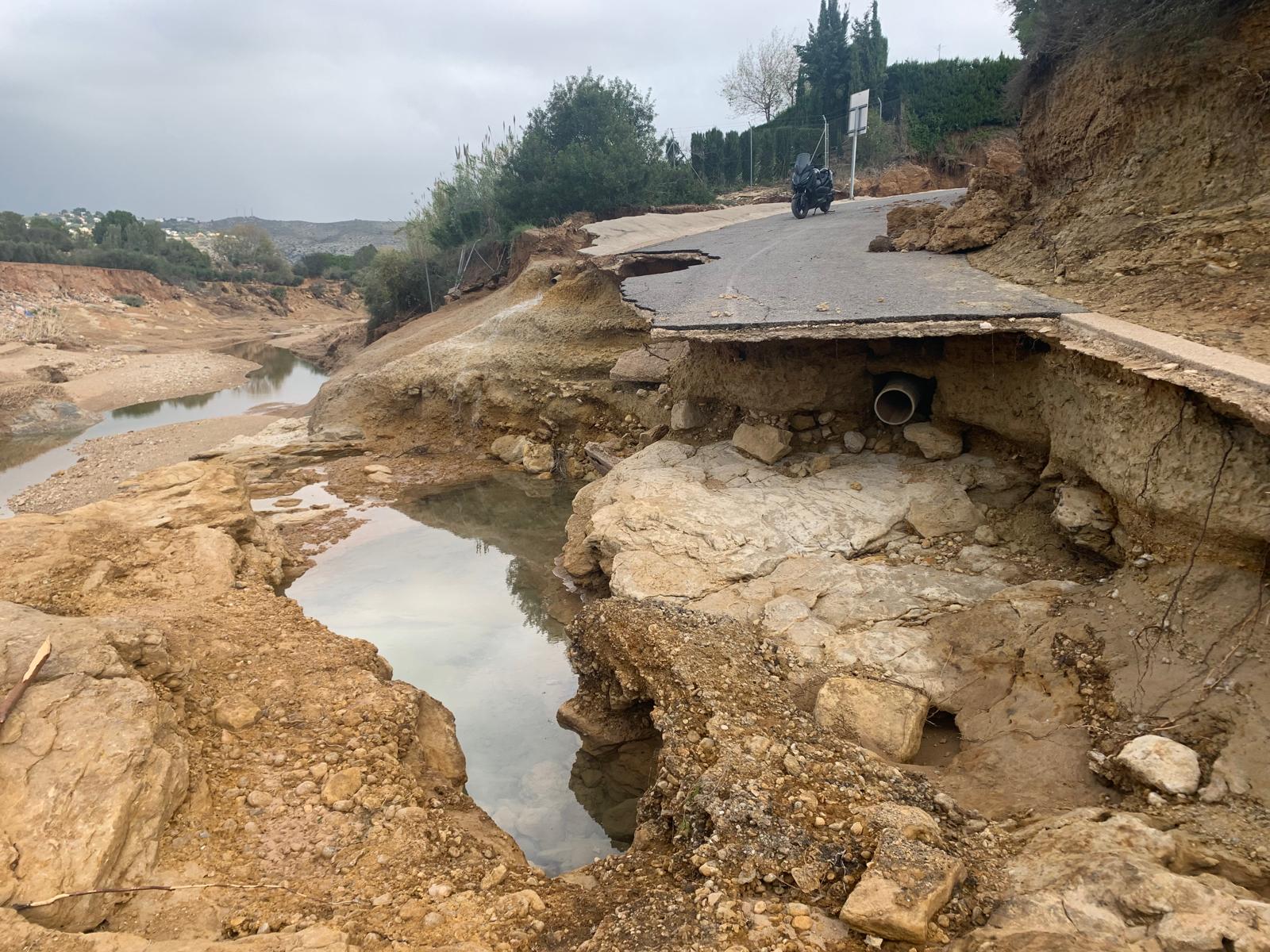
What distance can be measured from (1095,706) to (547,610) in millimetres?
5011

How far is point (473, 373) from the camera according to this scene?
1318cm

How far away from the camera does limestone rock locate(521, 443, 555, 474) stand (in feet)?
39.7

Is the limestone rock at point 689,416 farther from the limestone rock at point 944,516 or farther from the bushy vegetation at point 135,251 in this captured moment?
the bushy vegetation at point 135,251

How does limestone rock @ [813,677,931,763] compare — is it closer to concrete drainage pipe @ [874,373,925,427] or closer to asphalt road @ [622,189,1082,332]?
asphalt road @ [622,189,1082,332]

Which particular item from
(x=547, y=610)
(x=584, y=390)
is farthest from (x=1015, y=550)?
(x=584, y=390)

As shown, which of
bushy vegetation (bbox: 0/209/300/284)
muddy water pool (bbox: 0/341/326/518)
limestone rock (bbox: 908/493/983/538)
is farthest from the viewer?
bushy vegetation (bbox: 0/209/300/284)

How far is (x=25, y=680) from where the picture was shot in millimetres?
3424

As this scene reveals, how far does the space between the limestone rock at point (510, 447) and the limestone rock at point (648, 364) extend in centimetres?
212

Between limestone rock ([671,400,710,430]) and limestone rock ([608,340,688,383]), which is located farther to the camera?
limestone rock ([608,340,688,383])

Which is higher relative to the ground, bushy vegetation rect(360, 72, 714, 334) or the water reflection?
bushy vegetation rect(360, 72, 714, 334)

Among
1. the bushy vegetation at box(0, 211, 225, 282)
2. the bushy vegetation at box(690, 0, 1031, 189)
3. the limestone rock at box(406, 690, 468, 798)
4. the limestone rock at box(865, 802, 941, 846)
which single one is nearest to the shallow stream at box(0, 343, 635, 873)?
the limestone rock at box(406, 690, 468, 798)

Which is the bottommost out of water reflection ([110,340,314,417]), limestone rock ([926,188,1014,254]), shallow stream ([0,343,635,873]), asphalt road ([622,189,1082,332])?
water reflection ([110,340,314,417])

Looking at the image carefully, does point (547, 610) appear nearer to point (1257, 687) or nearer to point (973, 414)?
point (973, 414)

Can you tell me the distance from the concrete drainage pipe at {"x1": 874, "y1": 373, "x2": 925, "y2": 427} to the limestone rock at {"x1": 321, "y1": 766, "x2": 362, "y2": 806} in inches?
207
